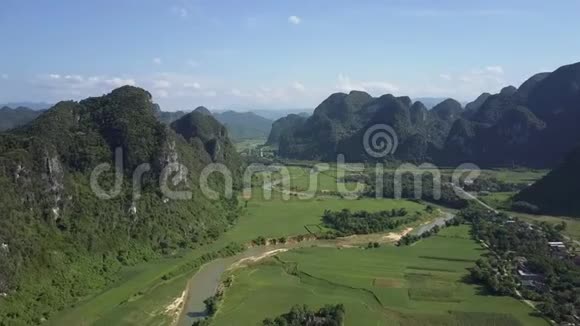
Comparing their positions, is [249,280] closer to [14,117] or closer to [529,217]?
[529,217]

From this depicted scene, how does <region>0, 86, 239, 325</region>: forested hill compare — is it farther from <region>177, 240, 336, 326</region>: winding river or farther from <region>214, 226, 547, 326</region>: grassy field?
<region>214, 226, 547, 326</region>: grassy field

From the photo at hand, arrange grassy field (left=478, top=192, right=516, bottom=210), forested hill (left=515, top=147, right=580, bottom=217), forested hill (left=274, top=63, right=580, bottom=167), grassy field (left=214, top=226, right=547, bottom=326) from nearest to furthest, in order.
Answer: grassy field (left=214, top=226, right=547, bottom=326) → forested hill (left=515, top=147, right=580, bottom=217) → grassy field (left=478, top=192, right=516, bottom=210) → forested hill (left=274, top=63, right=580, bottom=167)

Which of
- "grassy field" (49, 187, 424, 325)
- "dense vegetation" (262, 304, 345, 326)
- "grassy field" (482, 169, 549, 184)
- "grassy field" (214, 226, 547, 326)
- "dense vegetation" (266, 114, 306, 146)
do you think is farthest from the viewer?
"dense vegetation" (266, 114, 306, 146)

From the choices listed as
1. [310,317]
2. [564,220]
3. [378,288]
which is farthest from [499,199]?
[310,317]

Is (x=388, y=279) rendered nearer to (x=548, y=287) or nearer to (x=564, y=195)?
(x=548, y=287)

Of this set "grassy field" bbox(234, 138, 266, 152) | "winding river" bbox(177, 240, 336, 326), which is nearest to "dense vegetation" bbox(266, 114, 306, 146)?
"grassy field" bbox(234, 138, 266, 152)

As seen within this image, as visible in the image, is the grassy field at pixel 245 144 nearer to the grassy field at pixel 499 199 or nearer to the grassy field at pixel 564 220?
the grassy field at pixel 499 199

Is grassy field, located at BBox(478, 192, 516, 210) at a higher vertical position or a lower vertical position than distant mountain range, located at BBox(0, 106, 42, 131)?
lower

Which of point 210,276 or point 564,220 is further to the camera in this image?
point 564,220
